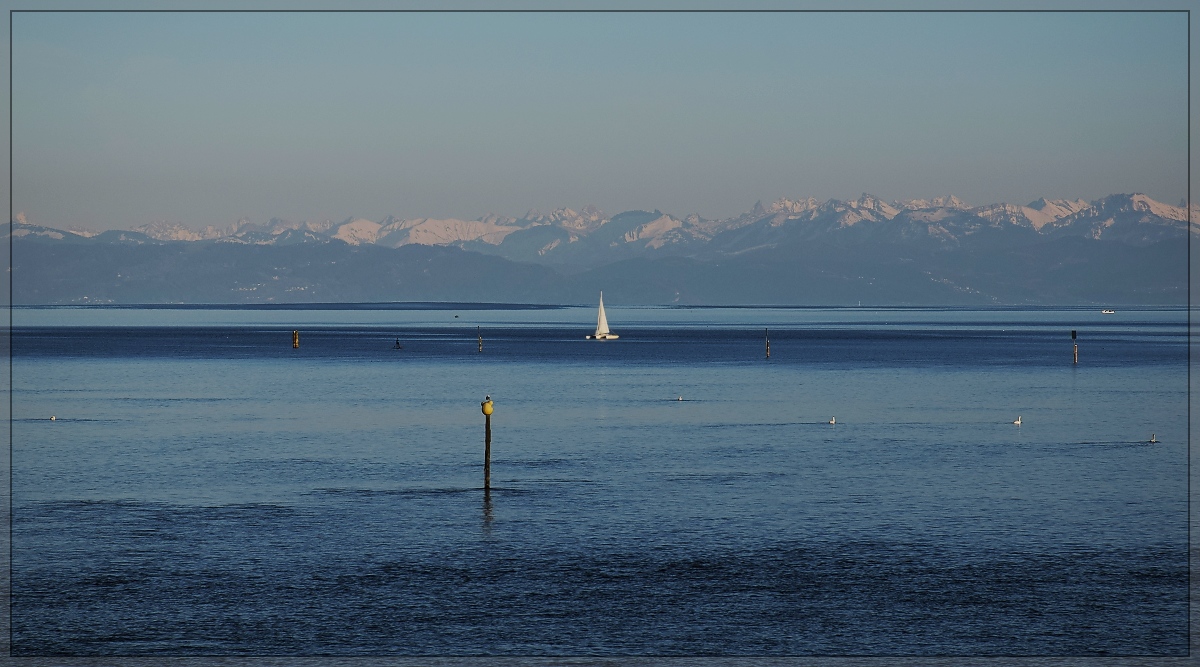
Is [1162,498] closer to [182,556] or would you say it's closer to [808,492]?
[808,492]

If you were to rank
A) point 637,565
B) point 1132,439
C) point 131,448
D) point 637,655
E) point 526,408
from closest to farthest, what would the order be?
point 637,655 → point 637,565 → point 131,448 → point 1132,439 → point 526,408

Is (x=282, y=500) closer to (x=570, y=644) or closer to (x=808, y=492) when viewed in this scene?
(x=808, y=492)

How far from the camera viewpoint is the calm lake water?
32406mm

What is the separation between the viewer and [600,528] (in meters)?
45.2

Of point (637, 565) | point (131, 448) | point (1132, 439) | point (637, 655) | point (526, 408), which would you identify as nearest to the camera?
point (637, 655)

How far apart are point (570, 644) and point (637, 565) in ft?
28.0

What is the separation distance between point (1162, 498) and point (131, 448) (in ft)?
153

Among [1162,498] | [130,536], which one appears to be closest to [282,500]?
[130,536]

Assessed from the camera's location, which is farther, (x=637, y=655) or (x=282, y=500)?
(x=282, y=500)

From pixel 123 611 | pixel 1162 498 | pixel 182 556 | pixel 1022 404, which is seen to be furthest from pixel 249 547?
pixel 1022 404

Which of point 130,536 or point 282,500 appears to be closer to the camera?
point 130,536

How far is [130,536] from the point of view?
43.4m

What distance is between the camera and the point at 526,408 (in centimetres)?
9300

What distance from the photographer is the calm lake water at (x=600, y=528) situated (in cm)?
3241
